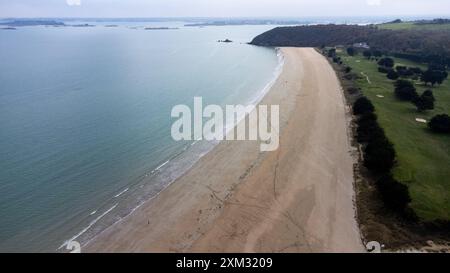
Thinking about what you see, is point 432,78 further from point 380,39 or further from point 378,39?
point 378,39

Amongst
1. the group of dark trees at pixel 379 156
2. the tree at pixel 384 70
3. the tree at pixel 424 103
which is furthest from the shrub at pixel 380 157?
the tree at pixel 384 70

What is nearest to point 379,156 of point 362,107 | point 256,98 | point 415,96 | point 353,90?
point 362,107

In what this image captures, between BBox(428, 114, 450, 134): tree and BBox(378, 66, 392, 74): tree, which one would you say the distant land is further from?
BBox(428, 114, 450, 134): tree

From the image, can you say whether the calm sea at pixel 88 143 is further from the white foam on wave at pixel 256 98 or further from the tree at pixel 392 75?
the tree at pixel 392 75

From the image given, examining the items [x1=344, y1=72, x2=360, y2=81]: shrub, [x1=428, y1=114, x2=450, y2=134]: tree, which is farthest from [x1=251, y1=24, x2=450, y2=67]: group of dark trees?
[x1=428, y1=114, x2=450, y2=134]: tree

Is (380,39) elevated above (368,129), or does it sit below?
above

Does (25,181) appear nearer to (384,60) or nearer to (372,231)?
(372,231)
